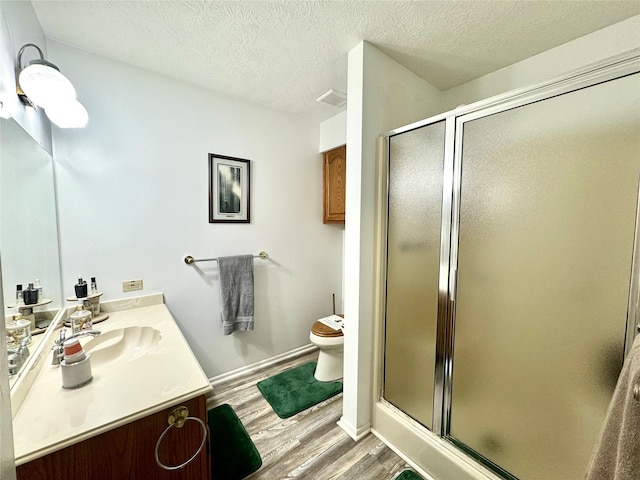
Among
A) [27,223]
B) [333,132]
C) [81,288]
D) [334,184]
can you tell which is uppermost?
[333,132]

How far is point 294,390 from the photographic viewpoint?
2.02m

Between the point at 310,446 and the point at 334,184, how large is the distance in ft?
6.83

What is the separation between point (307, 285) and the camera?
259cm

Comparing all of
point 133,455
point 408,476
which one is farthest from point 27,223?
point 408,476

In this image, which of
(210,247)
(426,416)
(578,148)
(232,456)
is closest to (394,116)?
(578,148)

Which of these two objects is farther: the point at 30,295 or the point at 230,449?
the point at 230,449

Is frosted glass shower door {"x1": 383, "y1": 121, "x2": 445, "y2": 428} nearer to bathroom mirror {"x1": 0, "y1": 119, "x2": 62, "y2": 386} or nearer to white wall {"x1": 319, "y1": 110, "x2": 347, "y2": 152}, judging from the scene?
white wall {"x1": 319, "y1": 110, "x2": 347, "y2": 152}

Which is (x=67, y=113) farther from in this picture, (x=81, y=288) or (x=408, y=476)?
(x=408, y=476)

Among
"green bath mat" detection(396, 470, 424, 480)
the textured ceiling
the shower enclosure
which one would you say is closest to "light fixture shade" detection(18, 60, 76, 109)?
the textured ceiling

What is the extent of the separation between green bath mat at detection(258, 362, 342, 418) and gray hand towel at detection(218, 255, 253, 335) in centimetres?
52

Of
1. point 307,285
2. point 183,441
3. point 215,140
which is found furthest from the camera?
point 307,285

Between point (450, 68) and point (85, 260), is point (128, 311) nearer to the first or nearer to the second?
point (85, 260)

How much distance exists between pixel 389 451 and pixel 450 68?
8.27 ft

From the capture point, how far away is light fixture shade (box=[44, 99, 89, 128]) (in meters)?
1.19
